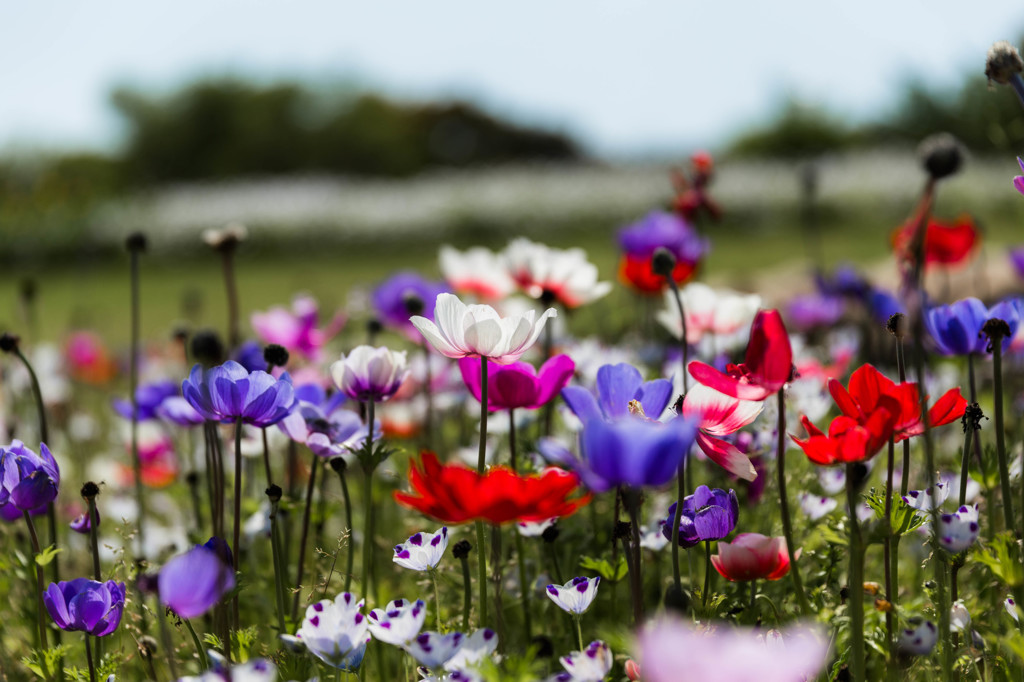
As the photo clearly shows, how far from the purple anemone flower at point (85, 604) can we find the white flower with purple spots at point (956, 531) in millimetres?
861

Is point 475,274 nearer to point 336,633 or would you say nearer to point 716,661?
point 336,633

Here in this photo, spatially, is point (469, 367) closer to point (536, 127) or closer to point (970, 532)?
point (970, 532)

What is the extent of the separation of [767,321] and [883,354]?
79.3 inches

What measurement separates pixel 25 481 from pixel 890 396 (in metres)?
0.89

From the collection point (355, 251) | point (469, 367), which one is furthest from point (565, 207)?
point (469, 367)

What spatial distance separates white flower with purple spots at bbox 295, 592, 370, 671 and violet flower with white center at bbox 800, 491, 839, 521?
70cm

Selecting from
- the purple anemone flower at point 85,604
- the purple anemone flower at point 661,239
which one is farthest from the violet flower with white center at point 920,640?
the purple anemone flower at point 661,239

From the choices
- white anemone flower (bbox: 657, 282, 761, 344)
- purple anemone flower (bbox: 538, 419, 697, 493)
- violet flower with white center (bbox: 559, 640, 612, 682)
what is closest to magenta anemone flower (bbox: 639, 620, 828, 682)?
purple anemone flower (bbox: 538, 419, 697, 493)

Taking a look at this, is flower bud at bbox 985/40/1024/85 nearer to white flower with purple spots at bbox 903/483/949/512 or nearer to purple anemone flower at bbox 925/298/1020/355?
purple anemone flower at bbox 925/298/1020/355

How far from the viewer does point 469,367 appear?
3.49 ft

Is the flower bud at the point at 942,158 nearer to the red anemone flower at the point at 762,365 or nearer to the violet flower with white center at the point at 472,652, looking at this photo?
the red anemone flower at the point at 762,365

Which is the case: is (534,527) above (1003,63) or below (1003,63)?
below

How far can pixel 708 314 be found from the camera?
156 cm

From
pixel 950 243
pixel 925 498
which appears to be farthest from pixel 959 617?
pixel 950 243
